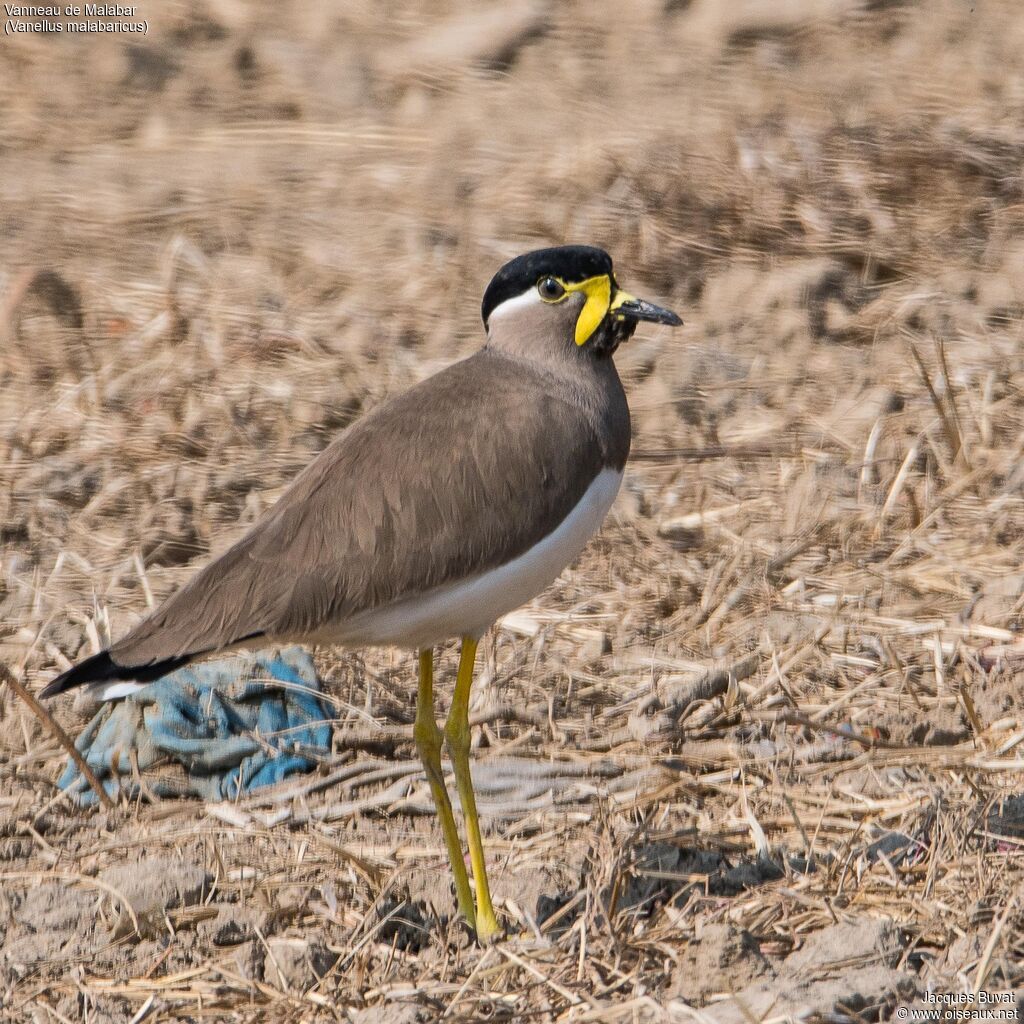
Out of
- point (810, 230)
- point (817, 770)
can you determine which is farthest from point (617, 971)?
point (810, 230)

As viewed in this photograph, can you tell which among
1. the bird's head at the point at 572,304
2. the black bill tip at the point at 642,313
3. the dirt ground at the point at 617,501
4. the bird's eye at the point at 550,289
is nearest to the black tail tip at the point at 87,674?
the dirt ground at the point at 617,501

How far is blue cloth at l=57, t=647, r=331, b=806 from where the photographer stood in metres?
4.68

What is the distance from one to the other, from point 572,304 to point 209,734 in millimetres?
1648

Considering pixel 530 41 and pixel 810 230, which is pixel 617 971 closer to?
pixel 810 230

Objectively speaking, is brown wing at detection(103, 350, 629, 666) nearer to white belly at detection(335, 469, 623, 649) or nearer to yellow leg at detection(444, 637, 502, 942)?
white belly at detection(335, 469, 623, 649)

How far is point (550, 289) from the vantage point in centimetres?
429

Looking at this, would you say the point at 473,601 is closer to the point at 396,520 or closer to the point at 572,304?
the point at 396,520

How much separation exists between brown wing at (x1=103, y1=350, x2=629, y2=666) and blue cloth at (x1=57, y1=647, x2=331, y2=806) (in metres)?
0.79

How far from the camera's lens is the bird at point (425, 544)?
3.94m

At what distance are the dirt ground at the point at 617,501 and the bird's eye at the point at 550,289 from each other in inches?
50.7

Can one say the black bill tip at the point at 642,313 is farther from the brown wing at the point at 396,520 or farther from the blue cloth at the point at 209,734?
the blue cloth at the point at 209,734

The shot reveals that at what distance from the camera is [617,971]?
361cm

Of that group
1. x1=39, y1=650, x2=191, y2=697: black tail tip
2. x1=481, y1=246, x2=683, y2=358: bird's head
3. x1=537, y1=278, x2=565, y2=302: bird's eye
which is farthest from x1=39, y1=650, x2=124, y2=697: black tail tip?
x1=537, y1=278, x2=565, y2=302: bird's eye

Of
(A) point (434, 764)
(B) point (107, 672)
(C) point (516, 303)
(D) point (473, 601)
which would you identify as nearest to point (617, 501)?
(C) point (516, 303)
